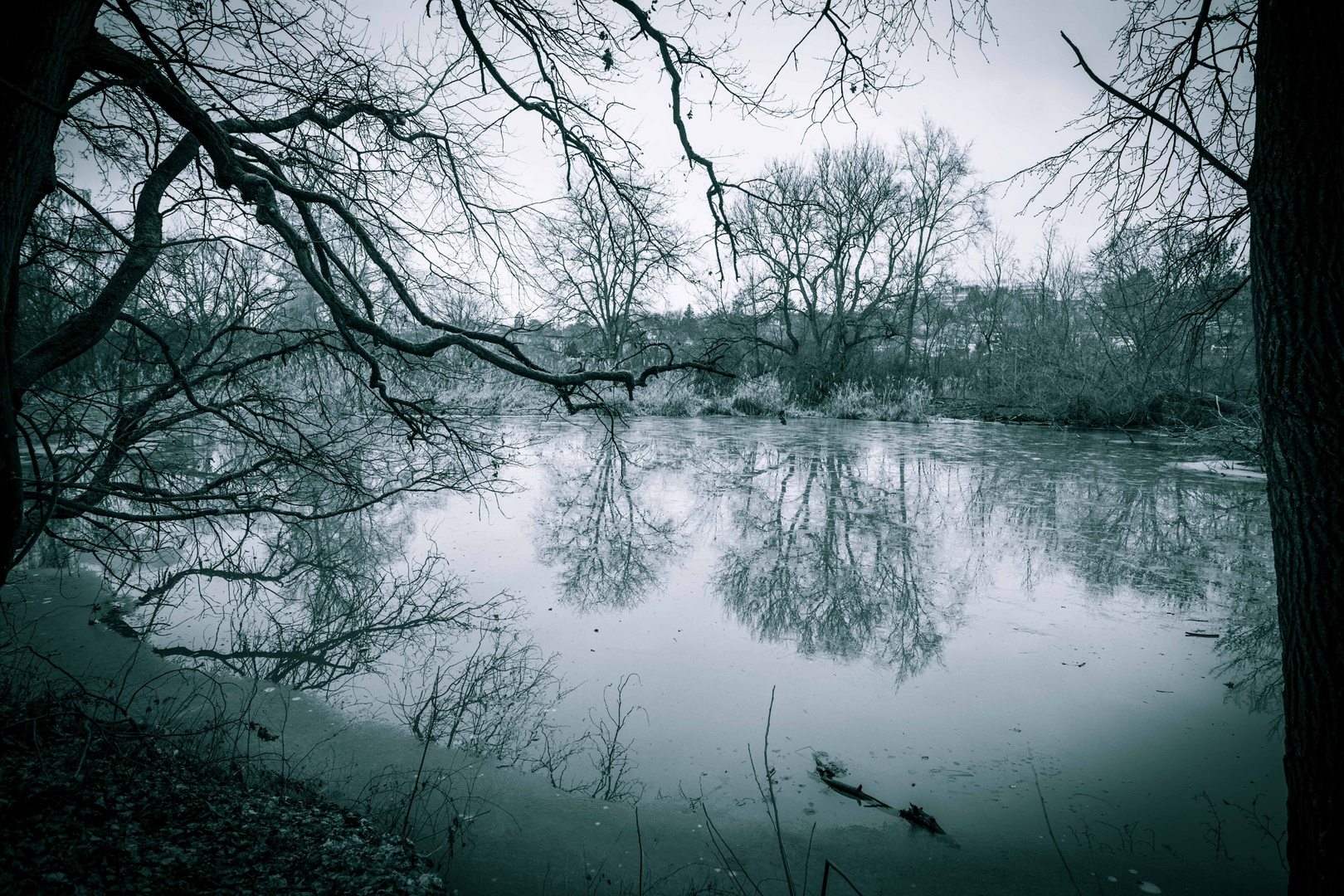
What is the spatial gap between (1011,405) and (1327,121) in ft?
71.2

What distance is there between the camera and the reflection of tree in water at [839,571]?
15.4 ft

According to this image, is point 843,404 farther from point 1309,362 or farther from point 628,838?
point 628,838

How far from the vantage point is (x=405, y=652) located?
4.27 m

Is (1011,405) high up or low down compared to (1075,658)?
up

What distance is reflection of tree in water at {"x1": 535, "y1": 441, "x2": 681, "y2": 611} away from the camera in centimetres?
561

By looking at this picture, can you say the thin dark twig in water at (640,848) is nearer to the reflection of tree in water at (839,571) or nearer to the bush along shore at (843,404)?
the reflection of tree in water at (839,571)

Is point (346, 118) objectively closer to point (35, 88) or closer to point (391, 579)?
point (35, 88)

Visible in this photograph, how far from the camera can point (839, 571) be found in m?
6.05

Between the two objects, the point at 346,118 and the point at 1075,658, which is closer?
the point at 346,118

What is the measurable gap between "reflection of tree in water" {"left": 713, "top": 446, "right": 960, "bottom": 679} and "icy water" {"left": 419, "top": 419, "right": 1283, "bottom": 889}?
0.03 m

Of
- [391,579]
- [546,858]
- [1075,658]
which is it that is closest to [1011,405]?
[1075,658]

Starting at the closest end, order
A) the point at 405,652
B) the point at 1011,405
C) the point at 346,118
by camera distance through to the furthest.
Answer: the point at 346,118 < the point at 405,652 < the point at 1011,405

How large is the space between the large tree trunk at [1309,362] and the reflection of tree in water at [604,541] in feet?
10.3

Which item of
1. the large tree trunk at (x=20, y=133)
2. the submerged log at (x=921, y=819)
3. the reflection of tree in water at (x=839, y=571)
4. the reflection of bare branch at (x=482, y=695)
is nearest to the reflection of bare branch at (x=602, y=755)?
the reflection of bare branch at (x=482, y=695)
